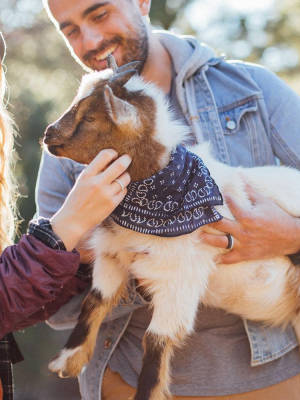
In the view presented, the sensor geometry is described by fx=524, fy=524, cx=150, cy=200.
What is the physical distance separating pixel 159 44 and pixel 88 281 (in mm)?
1569

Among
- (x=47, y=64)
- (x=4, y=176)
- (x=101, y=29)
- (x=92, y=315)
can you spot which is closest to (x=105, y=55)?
(x=101, y=29)

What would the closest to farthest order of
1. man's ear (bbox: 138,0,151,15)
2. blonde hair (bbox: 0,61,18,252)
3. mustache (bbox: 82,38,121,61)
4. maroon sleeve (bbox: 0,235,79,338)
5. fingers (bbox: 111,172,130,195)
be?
maroon sleeve (bbox: 0,235,79,338) < fingers (bbox: 111,172,130,195) < blonde hair (bbox: 0,61,18,252) < mustache (bbox: 82,38,121,61) < man's ear (bbox: 138,0,151,15)

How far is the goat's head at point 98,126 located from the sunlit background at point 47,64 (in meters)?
1.92

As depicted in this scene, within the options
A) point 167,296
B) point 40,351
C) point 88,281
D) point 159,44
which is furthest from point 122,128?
point 40,351

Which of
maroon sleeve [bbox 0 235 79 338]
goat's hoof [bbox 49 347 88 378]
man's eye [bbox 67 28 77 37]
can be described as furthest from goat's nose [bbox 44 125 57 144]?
man's eye [bbox 67 28 77 37]

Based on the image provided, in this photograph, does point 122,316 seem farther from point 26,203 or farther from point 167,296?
point 26,203

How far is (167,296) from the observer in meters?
2.39

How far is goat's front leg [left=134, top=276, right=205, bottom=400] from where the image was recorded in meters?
2.35

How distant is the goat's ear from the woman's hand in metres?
0.16

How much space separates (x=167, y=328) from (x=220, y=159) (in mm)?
1047

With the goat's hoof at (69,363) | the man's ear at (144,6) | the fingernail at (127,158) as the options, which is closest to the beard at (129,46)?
the man's ear at (144,6)

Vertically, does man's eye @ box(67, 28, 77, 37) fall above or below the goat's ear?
above

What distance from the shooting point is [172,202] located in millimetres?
2277

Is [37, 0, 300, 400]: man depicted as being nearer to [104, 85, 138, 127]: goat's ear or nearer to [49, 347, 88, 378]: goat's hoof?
[49, 347, 88, 378]: goat's hoof
